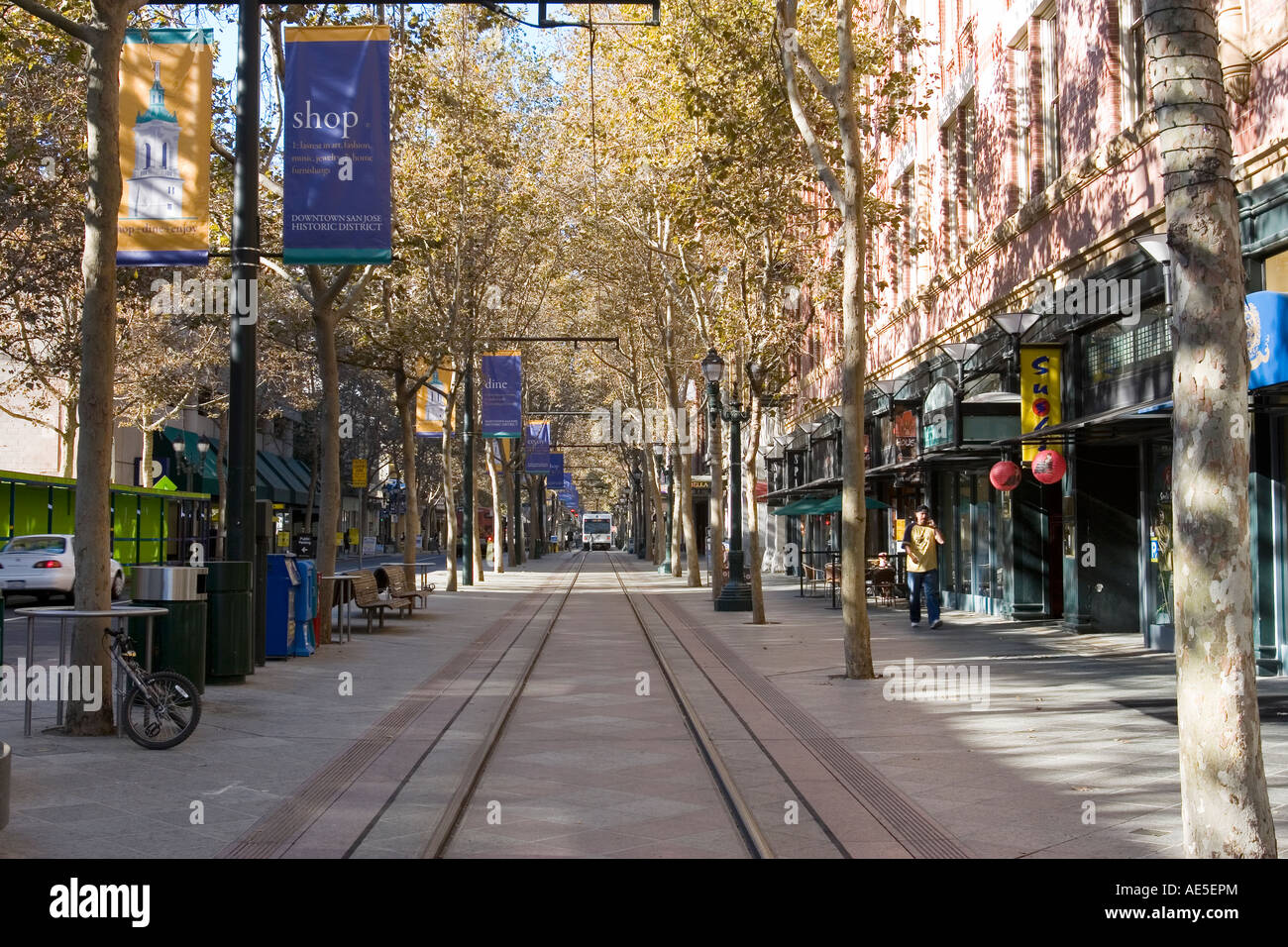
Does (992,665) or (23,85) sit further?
(23,85)

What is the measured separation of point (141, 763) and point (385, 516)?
95190mm

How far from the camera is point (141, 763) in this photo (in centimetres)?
927

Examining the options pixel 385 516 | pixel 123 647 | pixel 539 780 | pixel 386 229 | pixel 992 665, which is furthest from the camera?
pixel 385 516

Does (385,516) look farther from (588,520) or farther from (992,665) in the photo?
(992,665)

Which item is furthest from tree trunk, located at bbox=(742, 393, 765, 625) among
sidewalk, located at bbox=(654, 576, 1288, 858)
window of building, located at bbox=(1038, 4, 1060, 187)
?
window of building, located at bbox=(1038, 4, 1060, 187)

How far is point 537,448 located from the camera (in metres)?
54.3

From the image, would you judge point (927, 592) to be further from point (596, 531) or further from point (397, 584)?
point (596, 531)

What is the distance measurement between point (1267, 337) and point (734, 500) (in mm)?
16780

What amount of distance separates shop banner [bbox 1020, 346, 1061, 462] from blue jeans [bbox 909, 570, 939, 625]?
329 cm

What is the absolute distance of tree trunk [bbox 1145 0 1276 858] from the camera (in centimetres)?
536

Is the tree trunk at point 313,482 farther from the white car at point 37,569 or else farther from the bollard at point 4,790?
the bollard at point 4,790
